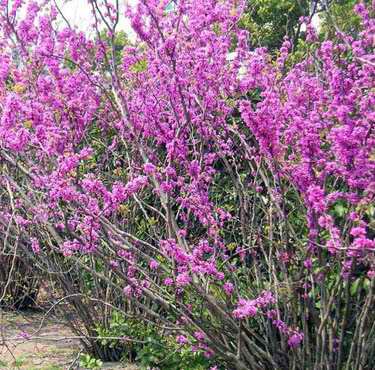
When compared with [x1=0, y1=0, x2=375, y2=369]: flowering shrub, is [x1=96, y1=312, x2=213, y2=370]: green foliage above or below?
below

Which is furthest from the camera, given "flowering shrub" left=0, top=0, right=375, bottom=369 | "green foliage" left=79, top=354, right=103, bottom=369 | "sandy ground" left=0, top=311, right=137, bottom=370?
"sandy ground" left=0, top=311, right=137, bottom=370

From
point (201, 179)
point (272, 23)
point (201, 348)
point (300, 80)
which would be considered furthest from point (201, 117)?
point (272, 23)

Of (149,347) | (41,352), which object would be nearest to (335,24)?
(149,347)

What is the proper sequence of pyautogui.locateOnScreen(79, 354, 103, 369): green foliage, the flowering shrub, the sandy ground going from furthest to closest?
1. the sandy ground
2. pyautogui.locateOnScreen(79, 354, 103, 369): green foliage
3. the flowering shrub

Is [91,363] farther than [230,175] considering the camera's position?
Yes

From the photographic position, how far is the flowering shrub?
3633 millimetres

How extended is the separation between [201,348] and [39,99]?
240cm

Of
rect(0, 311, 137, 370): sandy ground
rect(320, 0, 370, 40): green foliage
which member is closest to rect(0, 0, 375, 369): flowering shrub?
rect(320, 0, 370, 40): green foliage

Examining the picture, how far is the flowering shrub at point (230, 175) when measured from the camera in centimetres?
363

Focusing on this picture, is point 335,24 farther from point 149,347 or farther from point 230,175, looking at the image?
point 149,347

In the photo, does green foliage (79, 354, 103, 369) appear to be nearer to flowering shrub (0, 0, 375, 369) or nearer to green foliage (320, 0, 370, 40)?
flowering shrub (0, 0, 375, 369)

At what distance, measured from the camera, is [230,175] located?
472cm

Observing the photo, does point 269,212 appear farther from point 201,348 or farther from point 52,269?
point 52,269

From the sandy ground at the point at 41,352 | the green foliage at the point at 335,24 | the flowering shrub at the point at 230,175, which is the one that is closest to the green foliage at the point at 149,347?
the sandy ground at the point at 41,352
